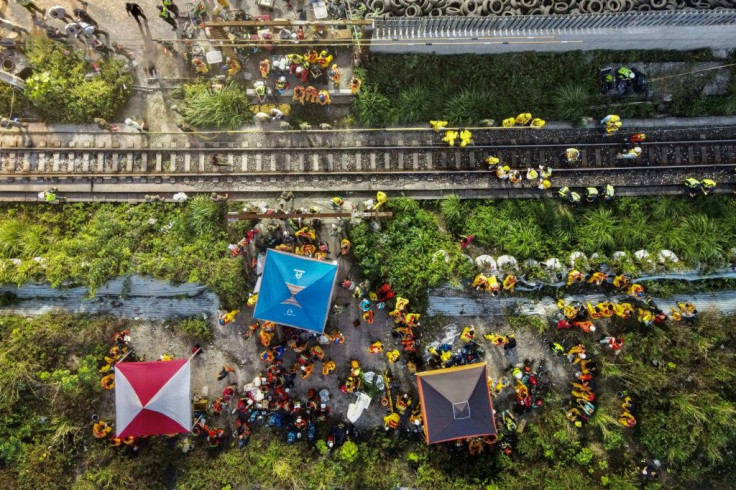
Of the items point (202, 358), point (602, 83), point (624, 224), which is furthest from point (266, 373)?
point (602, 83)

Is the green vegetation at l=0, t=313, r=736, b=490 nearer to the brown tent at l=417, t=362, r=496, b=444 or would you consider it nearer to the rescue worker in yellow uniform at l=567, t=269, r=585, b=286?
the brown tent at l=417, t=362, r=496, b=444

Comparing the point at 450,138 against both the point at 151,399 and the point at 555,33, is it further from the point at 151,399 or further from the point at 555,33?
the point at 151,399

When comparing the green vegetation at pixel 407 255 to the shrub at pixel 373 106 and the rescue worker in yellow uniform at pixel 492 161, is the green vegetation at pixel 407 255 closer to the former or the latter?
the rescue worker in yellow uniform at pixel 492 161

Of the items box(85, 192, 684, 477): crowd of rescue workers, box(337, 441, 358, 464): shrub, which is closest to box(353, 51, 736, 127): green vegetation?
box(85, 192, 684, 477): crowd of rescue workers

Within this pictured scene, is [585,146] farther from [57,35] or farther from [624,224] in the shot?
[57,35]

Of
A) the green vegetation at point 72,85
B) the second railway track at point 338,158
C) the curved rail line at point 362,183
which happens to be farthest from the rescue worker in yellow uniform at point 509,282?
the green vegetation at point 72,85

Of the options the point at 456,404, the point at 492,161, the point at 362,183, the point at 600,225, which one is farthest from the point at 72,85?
the point at 600,225

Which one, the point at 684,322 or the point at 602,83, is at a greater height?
the point at 602,83
